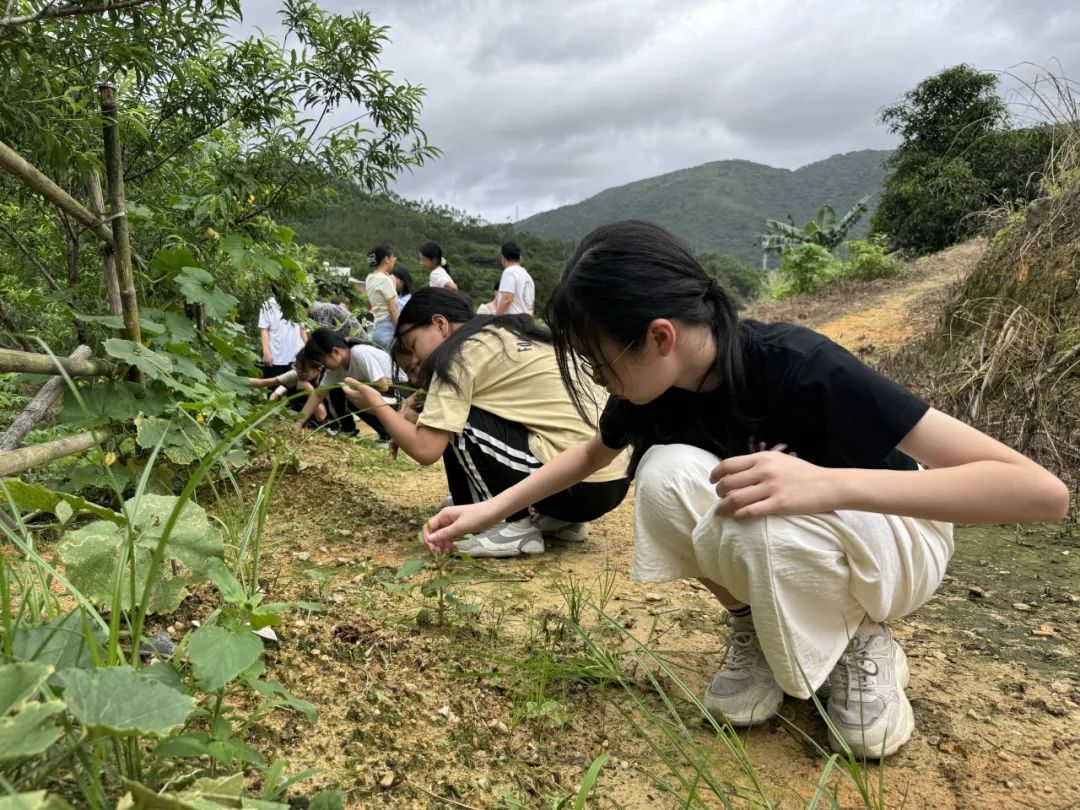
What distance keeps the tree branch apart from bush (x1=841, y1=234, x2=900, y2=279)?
574 inches

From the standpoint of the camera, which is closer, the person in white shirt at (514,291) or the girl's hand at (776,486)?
the girl's hand at (776,486)

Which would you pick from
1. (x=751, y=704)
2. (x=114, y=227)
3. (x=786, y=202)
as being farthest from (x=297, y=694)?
(x=786, y=202)

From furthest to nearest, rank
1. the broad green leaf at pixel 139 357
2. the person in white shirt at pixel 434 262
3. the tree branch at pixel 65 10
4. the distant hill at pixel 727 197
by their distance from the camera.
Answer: the distant hill at pixel 727 197 < the person in white shirt at pixel 434 262 < the broad green leaf at pixel 139 357 < the tree branch at pixel 65 10

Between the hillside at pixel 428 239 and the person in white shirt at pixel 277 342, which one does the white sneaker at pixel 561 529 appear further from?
the hillside at pixel 428 239

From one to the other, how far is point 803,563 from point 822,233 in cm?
1997

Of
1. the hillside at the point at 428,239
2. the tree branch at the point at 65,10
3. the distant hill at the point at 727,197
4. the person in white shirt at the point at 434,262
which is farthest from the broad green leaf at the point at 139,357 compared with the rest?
the distant hill at the point at 727,197

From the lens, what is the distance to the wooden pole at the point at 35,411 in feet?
5.50

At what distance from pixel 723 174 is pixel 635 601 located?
4768 inches

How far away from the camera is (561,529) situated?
259 centimetres

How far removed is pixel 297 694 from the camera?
1273 millimetres

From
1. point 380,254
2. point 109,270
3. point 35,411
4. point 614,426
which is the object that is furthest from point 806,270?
point 35,411

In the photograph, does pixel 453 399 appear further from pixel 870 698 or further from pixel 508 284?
pixel 508 284

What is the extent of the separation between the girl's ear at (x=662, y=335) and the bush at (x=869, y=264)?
14466 millimetres

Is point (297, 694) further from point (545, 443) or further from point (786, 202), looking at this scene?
point (786, 202)
